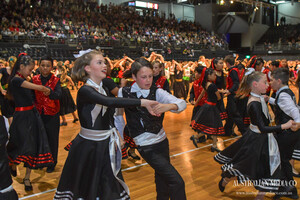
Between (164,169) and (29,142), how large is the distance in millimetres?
2070

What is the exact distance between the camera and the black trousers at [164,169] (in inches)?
96.3

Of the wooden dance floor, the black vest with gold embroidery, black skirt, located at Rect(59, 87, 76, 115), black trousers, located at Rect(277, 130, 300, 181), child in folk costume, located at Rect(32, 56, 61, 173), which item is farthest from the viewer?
black skirt, located at Rect(59, 87, 76, 115)

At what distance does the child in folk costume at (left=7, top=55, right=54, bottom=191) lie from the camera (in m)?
3.67

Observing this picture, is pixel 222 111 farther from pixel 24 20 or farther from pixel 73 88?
pixel 24 20

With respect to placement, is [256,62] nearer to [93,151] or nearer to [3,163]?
[93,151]

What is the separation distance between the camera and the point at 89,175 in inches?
89.7

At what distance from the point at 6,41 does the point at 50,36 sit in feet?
7.77

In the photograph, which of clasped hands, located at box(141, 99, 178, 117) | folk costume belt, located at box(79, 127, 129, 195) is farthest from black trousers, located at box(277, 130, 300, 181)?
folk costume belt, located at box(79, 127, 129, 195)

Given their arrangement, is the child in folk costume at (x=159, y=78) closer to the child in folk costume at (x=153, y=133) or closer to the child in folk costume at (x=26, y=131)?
the child in folk costume at (x=26, y=131)

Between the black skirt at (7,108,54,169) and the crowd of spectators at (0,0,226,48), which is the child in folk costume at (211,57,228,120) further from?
the crowd of spectators at (0,0,226,48)

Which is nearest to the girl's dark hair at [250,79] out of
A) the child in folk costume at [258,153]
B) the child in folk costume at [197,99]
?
the child in folk costume at [258,153]

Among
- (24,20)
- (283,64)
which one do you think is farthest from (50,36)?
(283,64)

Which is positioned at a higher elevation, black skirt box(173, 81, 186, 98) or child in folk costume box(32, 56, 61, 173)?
child in folk costume box(32, 56, 61, 173)

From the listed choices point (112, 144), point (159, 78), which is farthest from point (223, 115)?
point (112, 144)
